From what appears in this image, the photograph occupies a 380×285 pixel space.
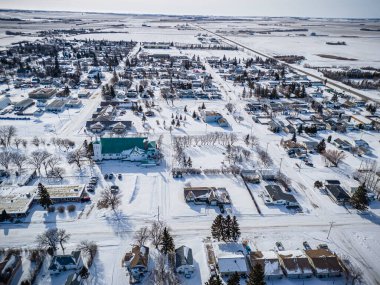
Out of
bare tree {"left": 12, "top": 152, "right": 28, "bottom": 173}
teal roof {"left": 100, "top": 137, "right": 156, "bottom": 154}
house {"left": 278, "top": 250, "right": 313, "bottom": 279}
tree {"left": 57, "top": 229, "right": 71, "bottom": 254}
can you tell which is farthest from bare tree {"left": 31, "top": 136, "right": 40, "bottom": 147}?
house {"left": 278, "top": 250, "right": 313, "bottom": 279}

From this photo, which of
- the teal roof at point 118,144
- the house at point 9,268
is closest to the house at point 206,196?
the teal roof at point 118,144

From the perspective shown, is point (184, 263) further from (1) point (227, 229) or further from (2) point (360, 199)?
(2) point (360, 199)

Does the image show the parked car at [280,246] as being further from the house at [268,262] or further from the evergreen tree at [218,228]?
the evergreen tree at [218,228]

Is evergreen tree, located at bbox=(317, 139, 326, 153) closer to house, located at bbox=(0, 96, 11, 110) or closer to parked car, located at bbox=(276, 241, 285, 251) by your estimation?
parked car, located at bbox=(276, 241, 285, 251)

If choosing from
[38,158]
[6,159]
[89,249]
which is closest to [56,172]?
[38,158]

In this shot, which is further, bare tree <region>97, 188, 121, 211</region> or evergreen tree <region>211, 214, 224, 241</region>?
bare tree <region>97, 188, 121, 211</region>

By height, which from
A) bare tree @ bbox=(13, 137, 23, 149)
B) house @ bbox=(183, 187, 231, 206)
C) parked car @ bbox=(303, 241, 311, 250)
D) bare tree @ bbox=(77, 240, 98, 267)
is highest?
bare tree @ bbox=(13, 137, 23, 149)

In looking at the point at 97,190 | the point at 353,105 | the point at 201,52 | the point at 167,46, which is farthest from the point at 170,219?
the point at 167,46
